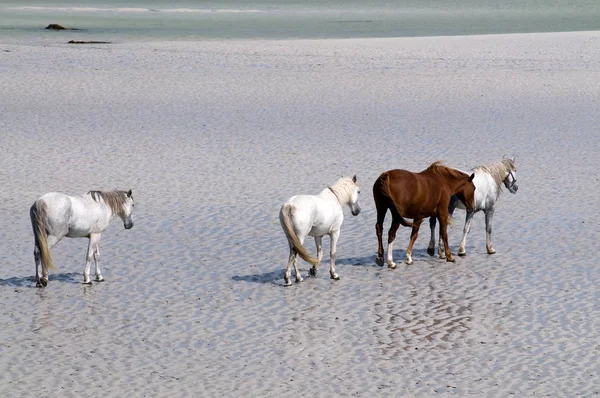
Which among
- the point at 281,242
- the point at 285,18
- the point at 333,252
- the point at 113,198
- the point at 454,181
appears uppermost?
the point at 285,18

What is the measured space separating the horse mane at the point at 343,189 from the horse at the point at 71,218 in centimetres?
205

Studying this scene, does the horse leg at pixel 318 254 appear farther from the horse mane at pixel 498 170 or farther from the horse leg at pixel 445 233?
the horse mane at pixel 498 170

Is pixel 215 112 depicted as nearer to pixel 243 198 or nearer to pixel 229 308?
pixel 243 198

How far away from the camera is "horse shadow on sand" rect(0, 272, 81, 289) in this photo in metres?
10.4

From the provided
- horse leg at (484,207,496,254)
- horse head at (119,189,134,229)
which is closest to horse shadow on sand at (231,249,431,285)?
horse leg at (484,207,496,254)

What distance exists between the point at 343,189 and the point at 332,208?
1.32 ft

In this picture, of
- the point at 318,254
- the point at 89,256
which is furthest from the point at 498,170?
the point at 89,256

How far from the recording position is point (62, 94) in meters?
22.8

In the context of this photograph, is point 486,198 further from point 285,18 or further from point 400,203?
point 285,18

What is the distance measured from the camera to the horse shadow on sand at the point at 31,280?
10422 mm

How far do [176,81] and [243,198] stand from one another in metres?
10.9

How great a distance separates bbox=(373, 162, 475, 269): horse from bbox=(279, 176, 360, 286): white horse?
1.01 feet

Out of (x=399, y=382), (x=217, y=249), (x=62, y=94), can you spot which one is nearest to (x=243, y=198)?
(x=217, y=249)

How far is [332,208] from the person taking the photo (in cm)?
1032
